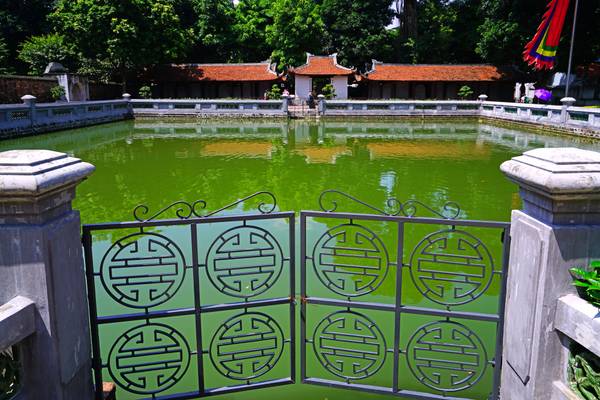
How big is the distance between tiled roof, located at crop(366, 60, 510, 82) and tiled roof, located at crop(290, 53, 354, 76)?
1982 millimetres

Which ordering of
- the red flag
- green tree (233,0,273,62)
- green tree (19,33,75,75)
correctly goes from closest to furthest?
1. the red flag
2. green tree (19,33,75,75)
3. green tree (233,0,273,62)

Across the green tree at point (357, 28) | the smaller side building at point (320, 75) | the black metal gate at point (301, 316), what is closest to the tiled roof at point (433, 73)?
the green tree at point (357, 28)

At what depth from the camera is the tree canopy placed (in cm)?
2577

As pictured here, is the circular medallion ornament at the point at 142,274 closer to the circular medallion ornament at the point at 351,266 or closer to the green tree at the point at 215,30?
the circular medallion ornament at the point at 351,266

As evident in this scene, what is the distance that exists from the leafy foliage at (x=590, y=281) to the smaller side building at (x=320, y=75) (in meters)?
28.6

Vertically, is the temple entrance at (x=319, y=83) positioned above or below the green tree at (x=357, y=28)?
below

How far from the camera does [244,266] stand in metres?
3.35

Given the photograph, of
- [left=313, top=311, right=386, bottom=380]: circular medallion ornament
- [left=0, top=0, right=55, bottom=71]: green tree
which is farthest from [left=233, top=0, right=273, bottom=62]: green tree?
[left=313, top=311, right=386, bottom=380]: circular medallion ornament

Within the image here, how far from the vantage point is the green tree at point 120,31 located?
26.1 metres

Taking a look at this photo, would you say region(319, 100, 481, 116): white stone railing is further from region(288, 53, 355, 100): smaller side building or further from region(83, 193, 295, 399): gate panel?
region(83, 193, 295, 399): gate panel

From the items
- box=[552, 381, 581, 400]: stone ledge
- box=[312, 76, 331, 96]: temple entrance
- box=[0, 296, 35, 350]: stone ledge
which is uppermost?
box=[312, 76, 331, 96]: temple entrance

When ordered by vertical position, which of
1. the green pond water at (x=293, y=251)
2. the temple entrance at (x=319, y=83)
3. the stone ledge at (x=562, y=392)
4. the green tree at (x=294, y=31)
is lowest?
the green pond water at (x=293, y=251)

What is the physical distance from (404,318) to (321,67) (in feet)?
89.3

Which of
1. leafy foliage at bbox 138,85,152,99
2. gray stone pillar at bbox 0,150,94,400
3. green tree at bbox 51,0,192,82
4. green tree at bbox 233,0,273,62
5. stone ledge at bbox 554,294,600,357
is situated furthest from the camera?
green tree at bbox 233,0,273,62
